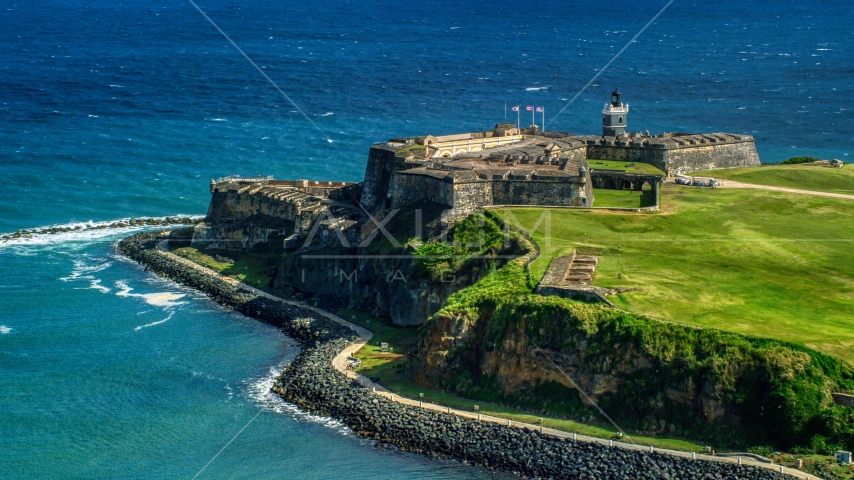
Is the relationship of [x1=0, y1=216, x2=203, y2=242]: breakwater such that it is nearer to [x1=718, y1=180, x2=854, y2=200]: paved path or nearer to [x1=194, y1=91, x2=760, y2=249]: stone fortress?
[x1=194, y1=91, x2=760, y2=249]: stone fortress

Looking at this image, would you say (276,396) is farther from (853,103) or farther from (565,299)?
(853,103)

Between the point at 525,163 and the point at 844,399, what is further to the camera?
the point at 525,163

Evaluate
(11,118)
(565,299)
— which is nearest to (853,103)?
(11,118)

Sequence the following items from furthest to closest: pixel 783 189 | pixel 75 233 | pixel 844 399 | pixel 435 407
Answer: pixel 75 233
pixel 783 189
pixel 435 407
pixel 844 399

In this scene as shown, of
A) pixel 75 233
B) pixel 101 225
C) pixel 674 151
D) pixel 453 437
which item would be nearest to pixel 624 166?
pixel 674 151

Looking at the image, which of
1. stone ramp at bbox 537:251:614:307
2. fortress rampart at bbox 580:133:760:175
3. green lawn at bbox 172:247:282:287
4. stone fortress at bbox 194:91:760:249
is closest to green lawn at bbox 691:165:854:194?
fortress rampart at bbox 580:133:760:175

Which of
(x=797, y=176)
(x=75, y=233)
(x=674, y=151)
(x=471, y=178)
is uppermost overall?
(x=674, y=151)

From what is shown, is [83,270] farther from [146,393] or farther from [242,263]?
[146,393]
